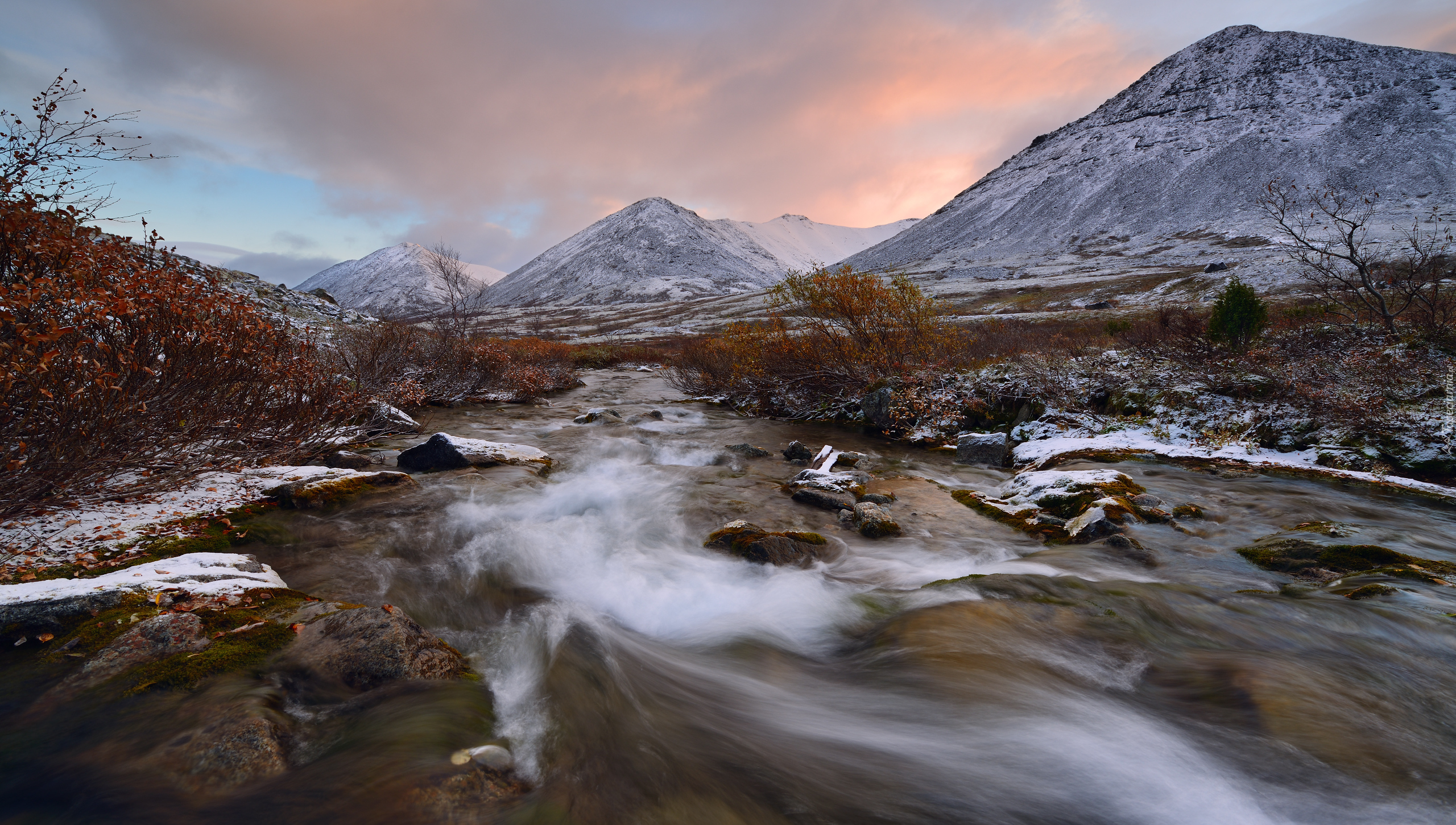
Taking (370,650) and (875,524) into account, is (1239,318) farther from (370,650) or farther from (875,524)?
(370,650)

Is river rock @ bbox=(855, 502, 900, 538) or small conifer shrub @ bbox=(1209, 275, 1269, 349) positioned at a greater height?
small conifer shrub @ bbox=(1209, 275, 1269, 349)

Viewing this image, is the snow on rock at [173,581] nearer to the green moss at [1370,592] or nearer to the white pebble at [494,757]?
the white pebble at [494,757]

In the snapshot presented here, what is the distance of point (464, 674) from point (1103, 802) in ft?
13.6

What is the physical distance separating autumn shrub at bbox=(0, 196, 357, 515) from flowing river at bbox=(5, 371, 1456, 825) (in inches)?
60.2

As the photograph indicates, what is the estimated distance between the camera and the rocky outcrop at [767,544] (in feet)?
22.3

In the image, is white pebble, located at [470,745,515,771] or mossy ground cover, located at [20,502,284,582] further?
mossy ground cover, located at [20,502,284,582]

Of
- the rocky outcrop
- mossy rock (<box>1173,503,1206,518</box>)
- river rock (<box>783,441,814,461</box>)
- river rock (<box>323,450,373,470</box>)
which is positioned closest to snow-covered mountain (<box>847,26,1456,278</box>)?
river rock (<box>783,441,814,461</box>)

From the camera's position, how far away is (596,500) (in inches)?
360

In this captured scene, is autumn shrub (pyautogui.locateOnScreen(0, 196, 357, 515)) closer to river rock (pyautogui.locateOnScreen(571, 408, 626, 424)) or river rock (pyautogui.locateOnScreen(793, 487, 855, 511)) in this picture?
river rock (pyautogui.locateOnScreen(793, 487, 855, 511))

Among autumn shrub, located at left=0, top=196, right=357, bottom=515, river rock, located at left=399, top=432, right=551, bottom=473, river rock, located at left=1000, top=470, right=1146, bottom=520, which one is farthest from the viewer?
river rock, located at left=399, top=432, right=551, bottom=473

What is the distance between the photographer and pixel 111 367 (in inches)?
205

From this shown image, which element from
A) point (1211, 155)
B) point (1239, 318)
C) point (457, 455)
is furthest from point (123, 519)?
point (1211, 155)

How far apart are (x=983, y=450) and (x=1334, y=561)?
5.95 m

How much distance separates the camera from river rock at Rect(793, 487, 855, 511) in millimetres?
8398
